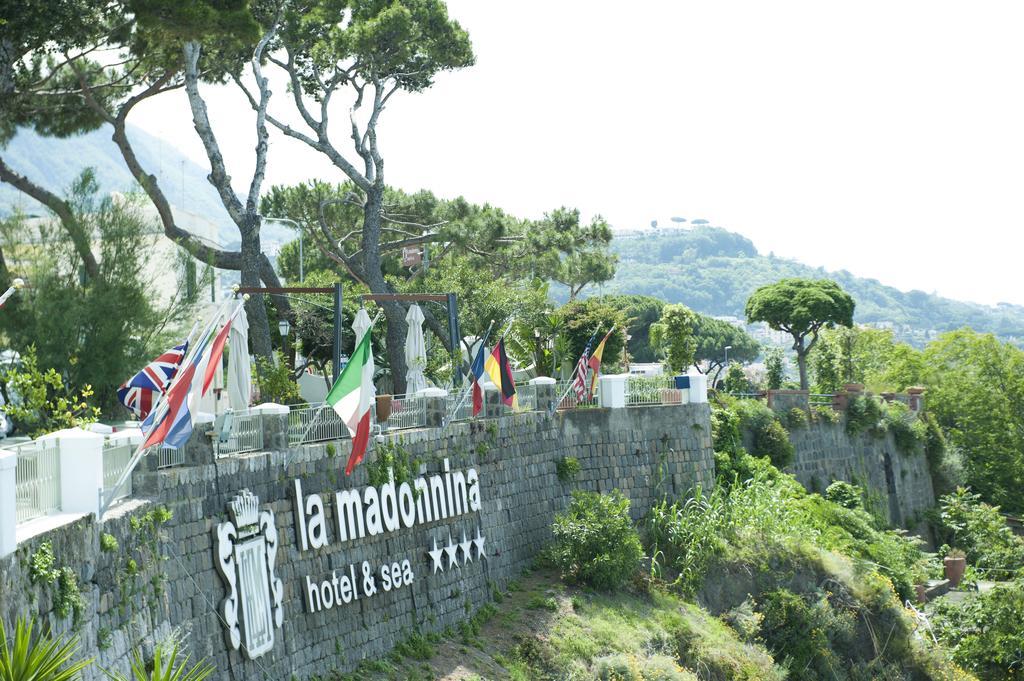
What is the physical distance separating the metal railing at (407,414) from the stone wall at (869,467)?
17636mm

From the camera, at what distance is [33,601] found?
11.5 m

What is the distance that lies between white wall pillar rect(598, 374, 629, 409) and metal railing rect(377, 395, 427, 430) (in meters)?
7.58

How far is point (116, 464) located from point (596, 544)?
12879 mm

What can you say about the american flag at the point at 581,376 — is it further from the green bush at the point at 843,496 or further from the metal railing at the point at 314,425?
the green bush at the point at 843,496

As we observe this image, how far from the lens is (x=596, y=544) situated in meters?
25.2

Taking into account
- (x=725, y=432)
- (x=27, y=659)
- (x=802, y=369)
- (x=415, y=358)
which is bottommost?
(x=27, y=659)

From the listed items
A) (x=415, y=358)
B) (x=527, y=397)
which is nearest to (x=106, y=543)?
(x=415, y=358)

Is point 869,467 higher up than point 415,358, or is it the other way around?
point 415,358

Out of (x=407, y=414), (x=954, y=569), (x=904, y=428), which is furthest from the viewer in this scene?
(x=904, y=428)

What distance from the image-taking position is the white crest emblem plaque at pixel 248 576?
1606cm

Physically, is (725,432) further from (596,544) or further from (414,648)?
(414,648)

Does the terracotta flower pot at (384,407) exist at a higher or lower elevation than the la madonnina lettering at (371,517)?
higher

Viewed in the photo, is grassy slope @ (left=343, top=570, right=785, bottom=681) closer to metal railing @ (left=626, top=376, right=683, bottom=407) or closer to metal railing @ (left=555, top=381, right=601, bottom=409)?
metal railing @ (left=555, top=381, right=601, bottom=409)

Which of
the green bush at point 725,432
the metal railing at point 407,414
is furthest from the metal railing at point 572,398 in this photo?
the metal railing at point 407,414
